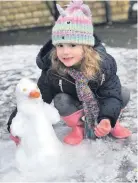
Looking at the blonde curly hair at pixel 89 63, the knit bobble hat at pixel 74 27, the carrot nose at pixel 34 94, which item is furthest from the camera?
the blonde curly hair at pixel 89 63

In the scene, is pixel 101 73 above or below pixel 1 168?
above

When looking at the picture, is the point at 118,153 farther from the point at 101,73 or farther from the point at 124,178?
the point at 101,73

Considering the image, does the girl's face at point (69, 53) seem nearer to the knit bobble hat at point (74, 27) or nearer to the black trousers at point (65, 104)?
the knit bobble hat at point (74, 27)

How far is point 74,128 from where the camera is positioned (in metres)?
2.62

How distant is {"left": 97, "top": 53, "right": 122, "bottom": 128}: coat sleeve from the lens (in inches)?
95.8

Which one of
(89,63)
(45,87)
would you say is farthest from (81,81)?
(45,87)

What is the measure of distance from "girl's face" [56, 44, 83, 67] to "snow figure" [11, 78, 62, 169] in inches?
10.1

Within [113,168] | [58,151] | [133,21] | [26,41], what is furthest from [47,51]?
[133,21]

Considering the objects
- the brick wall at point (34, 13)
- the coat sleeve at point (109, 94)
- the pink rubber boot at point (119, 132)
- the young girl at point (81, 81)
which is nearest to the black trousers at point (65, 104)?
the young girl at point (81, 81)

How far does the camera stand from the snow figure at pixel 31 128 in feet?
7.33

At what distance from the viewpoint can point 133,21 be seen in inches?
195

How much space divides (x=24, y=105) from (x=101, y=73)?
524 mm

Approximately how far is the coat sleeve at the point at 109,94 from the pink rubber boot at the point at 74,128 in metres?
0.17

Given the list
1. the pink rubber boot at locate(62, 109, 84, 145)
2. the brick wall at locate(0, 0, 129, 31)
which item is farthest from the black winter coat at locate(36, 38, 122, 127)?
the brick wall at locate(0, 0, 129, 31)
